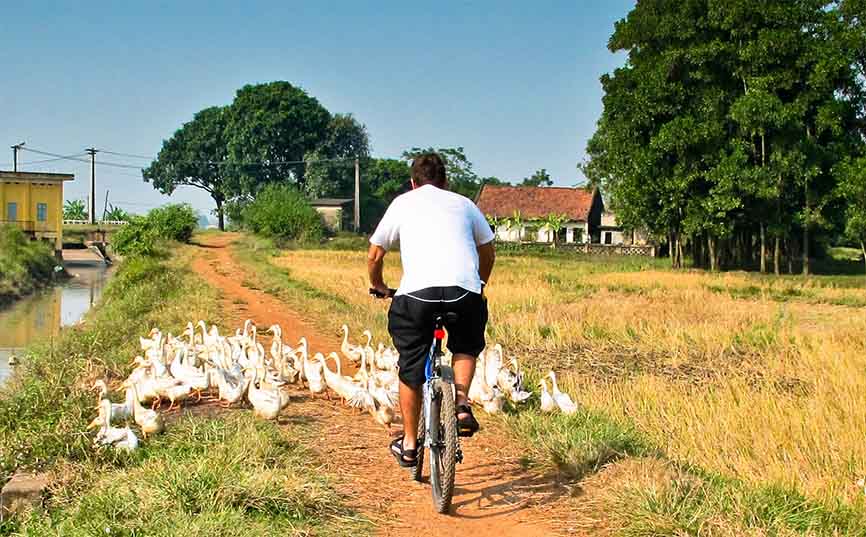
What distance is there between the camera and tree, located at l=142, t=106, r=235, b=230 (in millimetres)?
89875

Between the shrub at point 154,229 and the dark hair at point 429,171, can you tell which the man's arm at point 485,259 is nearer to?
the dark hair at point 429,171

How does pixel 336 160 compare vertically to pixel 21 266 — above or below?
above

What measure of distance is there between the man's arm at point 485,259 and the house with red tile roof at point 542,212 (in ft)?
218

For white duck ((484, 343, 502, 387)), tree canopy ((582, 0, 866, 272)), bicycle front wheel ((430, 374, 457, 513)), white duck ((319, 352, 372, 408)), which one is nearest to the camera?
bicycle front wheel ((430, 374, 457, 513))

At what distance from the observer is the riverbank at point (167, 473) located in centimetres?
543

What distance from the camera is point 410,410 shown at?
614 centimetres

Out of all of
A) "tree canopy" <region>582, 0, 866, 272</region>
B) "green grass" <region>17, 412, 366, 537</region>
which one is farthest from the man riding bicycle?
"tree canopy" <region>582, 0, 866, 272</region>

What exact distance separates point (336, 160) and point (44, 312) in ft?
182

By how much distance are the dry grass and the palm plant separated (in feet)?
144

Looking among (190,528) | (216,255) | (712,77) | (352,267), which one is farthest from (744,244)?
(190,528)

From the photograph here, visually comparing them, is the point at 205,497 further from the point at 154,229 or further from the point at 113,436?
the point at 154,229

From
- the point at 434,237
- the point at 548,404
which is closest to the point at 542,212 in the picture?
the point at 548,404

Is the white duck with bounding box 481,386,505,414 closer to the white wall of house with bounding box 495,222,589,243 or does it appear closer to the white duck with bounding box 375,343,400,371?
the white duck with bounding box 375,343,400,371

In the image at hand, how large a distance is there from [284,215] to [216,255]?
611 inches
